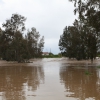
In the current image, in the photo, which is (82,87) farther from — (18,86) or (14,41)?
(14,41)

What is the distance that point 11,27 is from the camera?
67750 millimetres

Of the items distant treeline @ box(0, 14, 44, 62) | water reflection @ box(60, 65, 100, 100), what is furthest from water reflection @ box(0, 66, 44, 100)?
distant treeline @ box(0, 14, 44, 62)

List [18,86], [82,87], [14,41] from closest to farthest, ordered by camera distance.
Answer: [82,87], [18,86], [14,41]

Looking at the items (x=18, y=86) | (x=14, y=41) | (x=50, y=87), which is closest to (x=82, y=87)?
(x=50, y=87)

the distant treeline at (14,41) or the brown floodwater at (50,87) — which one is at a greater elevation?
the distant treeline at (14,41)

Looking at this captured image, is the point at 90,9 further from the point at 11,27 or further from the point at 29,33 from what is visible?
the point at 29,33

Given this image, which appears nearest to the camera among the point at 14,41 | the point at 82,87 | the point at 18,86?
the point at 82,87

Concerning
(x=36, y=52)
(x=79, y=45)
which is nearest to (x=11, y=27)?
(x=79, y=45)

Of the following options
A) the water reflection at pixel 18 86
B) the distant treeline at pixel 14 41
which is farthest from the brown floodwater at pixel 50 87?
the distant treeline at pixel 14 41

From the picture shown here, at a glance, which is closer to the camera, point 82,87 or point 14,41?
point 82,87

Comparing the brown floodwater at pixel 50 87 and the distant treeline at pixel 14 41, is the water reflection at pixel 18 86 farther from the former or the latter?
the distant treeline at pixel 14 41

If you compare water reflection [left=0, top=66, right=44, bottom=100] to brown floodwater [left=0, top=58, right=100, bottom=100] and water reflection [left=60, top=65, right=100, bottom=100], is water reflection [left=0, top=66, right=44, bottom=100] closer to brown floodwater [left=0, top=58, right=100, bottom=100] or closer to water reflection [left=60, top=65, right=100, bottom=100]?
brown floodwater [left=0, top=58, right=100, bottom=100]

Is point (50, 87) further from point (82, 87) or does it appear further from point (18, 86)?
point (18, 86)

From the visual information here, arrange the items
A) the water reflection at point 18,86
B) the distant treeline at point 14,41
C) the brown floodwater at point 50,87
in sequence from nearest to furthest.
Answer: the brown floodwater at point 50,87 < the water reflection at point 18,86 < the distant treeline at point 14,41
